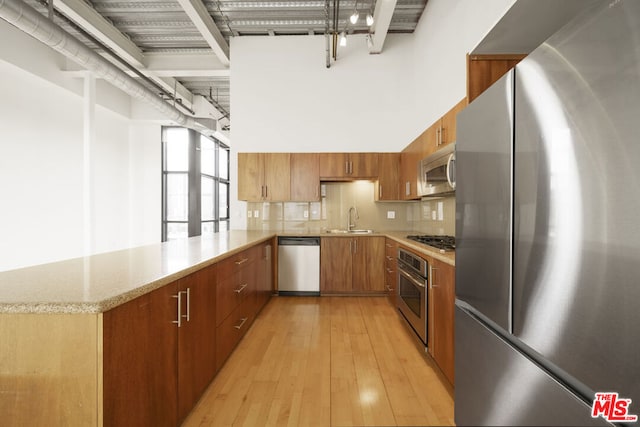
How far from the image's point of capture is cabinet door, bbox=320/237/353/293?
400 cm

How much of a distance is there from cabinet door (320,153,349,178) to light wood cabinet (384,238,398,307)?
117 centimetres

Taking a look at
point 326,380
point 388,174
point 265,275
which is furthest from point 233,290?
point 388,174

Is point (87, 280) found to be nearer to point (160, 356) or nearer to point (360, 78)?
point (160, 356)

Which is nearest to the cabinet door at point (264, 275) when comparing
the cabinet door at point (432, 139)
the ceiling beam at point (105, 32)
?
the cabinet door at point (432, 139)

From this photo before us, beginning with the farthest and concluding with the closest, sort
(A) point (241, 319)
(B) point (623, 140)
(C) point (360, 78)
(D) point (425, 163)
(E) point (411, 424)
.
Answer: (C) point (360, 78)
(D) point (425, 163)
(A) point (241, 319)
(E) point (411, 424)
(B) point (623, 140)

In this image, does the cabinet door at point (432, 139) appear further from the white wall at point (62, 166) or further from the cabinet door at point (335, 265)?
the white wall at point (62, 166)

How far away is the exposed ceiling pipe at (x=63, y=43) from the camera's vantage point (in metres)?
2.74

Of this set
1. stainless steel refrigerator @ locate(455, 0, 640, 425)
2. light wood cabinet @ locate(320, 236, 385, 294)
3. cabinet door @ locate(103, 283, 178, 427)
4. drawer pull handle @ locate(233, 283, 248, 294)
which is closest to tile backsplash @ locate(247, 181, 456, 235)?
light wood cabinet @ locate(320, 236, 385, 294)

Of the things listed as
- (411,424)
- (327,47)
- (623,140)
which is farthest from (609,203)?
(327,47)

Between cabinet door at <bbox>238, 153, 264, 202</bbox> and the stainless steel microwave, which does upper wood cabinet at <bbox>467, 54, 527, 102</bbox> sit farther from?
cabinet door at <bbox>238, 153, 264, 202</bbox>

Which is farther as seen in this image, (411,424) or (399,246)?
(399,246)

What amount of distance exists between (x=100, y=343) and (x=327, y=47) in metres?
4.25

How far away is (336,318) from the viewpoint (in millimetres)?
3264

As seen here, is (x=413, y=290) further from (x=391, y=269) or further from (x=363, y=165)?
(x=363, y=165)
